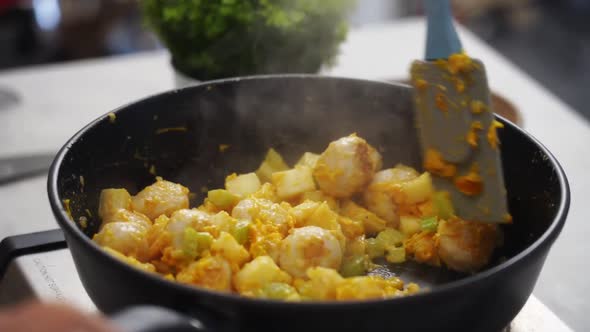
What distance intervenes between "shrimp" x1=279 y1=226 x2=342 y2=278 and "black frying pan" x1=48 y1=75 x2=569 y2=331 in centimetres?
22

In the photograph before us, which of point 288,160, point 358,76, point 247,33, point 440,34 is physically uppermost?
point 440,34

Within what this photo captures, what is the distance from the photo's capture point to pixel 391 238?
57.8 inches

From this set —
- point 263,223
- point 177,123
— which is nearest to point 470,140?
point 263,223

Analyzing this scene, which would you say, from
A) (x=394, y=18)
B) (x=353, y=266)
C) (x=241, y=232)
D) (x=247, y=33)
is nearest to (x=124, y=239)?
(x=241, y=232)

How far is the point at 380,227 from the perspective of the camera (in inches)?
59.2

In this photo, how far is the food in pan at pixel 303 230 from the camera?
1.19 meters

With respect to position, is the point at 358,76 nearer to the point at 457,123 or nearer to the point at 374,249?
the point at 374,249

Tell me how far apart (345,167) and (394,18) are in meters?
3.70

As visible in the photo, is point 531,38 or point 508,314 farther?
point 531,38

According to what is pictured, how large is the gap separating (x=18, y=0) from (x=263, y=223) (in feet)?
11.5

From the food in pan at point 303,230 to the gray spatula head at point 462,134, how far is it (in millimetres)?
127

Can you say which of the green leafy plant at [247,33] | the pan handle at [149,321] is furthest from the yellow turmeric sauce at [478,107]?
the green leafy plant at [247,33]

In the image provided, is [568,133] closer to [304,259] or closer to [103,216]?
[304,259]

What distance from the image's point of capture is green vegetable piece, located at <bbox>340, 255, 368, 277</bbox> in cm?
135
